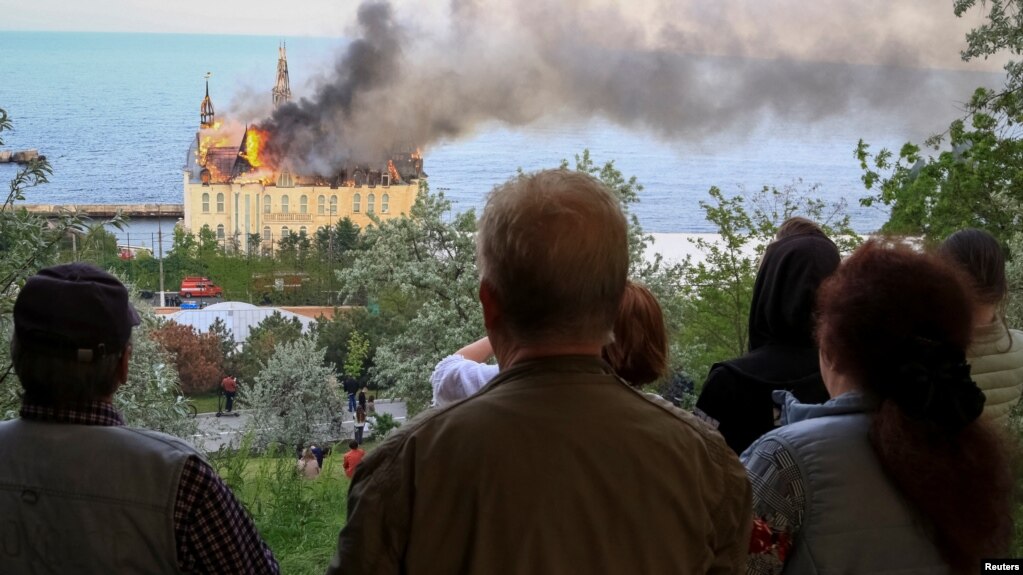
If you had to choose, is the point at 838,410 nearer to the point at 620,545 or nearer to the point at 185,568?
the point at 620,545

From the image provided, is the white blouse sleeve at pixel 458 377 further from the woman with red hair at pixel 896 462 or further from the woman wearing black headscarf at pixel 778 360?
the woman with red hair at pixel 896 462

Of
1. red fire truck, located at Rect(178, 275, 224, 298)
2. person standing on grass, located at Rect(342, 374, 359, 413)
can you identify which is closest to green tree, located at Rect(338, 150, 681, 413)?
person standing on grass, located at Rect(342, 374, 359, 413)

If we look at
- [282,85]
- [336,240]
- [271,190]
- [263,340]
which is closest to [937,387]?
[263,340]

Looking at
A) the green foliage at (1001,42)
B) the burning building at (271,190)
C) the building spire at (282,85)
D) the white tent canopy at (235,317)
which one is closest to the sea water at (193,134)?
the building spire at (282,85)

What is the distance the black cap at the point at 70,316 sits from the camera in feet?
3.65

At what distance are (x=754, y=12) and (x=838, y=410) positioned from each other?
1255 inches

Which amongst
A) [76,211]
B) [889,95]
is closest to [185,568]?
[76,211]

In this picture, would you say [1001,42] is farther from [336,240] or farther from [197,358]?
[336,240]

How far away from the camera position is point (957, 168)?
Answer: 702cm

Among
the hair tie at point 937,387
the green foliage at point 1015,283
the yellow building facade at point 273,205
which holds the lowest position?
the yellow building facade at point 273,205

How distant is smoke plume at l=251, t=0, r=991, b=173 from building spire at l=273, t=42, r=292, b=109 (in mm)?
917

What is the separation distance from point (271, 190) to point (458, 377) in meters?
49.7

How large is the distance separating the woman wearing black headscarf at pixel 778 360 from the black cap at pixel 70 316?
3.13 ft

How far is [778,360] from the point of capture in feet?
5.19
